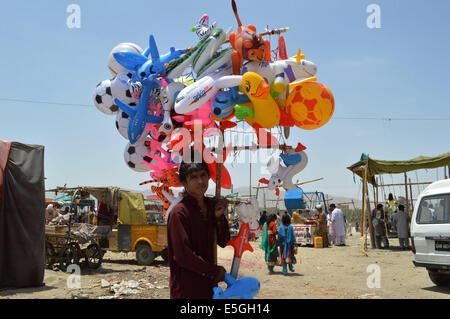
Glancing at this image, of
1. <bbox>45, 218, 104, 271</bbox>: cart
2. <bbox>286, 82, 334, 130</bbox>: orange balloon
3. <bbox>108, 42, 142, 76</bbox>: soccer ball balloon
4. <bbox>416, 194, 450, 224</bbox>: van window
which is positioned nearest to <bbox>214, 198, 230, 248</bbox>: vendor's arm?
<bbox>286, 82, 334, 130</bbox>: orange balloon

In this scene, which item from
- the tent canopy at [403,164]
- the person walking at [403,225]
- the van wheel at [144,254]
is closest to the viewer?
the van wheel at [144,254]

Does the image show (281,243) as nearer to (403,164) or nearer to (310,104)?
(403,164)

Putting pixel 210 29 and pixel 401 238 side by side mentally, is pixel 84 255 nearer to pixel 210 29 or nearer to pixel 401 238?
pixel 210 29

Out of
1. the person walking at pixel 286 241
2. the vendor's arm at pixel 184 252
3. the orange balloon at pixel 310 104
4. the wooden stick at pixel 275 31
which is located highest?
the wooden stick at pixel 275 31

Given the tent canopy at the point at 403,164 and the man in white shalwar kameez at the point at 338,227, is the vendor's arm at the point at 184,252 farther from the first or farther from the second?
the man in white shalwar kameez at the point at 338,227

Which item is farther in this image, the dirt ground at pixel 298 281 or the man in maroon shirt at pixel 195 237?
the dirt ground at pixel 298 281

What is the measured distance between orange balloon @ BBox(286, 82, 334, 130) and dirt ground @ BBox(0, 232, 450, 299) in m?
4.48

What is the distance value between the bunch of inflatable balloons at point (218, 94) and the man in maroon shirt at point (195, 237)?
884 millimetres

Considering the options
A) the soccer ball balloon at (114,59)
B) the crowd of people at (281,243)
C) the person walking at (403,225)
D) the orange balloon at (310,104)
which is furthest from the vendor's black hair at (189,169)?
the person walking at (403,225)

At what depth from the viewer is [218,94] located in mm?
3754

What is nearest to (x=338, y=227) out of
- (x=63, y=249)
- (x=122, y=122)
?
(x=63, y=249)

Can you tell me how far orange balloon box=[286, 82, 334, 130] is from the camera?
148 inches

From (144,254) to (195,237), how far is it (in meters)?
9.05

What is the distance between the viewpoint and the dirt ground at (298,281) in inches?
289
